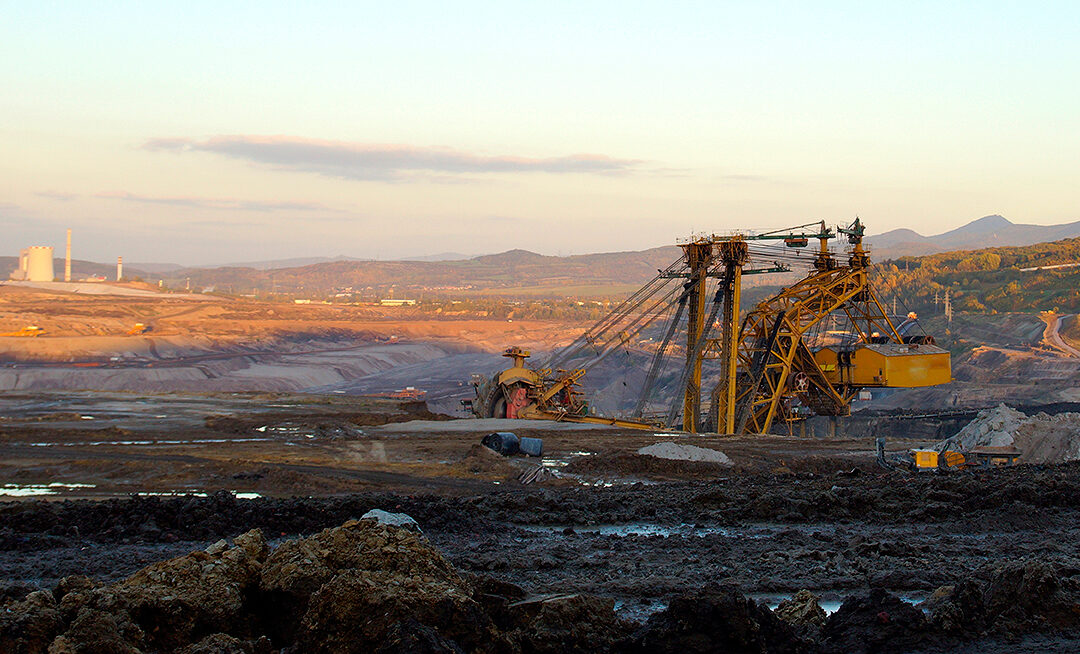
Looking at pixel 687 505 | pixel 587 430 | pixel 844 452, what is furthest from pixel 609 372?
pixel 687 505

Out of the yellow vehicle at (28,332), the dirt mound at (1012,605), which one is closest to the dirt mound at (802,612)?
the dirt mound at (1012,605)

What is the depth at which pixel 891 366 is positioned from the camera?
103 feet

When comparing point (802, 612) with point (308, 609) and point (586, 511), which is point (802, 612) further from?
point (586, 511)

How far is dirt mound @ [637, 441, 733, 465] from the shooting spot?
73.6 feet

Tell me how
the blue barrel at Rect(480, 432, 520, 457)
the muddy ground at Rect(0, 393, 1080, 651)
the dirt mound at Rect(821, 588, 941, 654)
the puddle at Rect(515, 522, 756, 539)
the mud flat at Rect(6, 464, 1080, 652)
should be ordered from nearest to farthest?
the mud flat at Rect(6, 464, 1080, 652)
the dirt mound at Rect(821, 588, 941, 654)
the muddy ground at Rect(0, 393, 1080, 651)
the puddle at Rect(515, 522, 756, 539)
the blue barrel at Rect(480, 432, 520, 457)

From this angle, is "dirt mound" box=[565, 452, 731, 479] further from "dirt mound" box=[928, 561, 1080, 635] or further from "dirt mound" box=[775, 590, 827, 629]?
"dirt mound" box=[928, 561, 1080, 635]

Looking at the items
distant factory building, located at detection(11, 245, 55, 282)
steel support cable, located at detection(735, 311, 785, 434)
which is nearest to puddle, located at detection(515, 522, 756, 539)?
steel support cable, located at detection(735, 311, 785, 434)

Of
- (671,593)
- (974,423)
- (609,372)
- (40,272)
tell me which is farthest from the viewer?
(40,272)

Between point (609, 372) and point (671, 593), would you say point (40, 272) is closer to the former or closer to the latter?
point (609, 372)

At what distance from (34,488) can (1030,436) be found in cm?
2042

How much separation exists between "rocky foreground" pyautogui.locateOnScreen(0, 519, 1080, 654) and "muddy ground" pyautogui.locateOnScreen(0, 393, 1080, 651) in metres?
0.44

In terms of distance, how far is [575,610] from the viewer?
7398mm

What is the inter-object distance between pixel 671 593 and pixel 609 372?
66.3 meters

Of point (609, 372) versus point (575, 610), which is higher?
point (575, 610)
